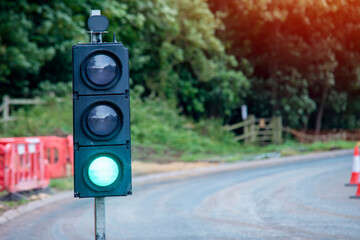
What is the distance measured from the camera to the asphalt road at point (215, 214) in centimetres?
822

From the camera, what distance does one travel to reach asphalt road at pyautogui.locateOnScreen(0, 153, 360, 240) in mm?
8219

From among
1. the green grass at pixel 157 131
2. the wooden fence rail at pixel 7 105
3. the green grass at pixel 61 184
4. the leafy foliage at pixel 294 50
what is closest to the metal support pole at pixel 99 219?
the green grass at pixel 61 184

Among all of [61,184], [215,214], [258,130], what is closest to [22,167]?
[61,184]

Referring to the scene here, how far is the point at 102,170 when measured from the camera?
493 centimetres

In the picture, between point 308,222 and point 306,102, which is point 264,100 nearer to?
point 306,102

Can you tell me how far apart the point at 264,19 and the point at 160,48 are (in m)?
6.38

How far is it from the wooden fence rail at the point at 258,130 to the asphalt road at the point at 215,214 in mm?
18033

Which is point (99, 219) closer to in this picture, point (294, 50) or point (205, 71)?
point (205, 71)

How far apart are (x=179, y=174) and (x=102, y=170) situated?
1365cm

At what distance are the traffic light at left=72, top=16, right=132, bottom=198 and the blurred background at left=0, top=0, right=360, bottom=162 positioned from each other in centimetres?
1681

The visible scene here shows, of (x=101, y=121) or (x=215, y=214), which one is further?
(x=215, y=214)

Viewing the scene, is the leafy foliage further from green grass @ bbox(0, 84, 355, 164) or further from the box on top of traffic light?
the box on top of traffic light

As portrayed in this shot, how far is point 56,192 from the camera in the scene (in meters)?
14.0

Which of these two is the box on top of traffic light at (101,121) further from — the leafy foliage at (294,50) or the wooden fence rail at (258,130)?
the leafy foliage at (294,50)
